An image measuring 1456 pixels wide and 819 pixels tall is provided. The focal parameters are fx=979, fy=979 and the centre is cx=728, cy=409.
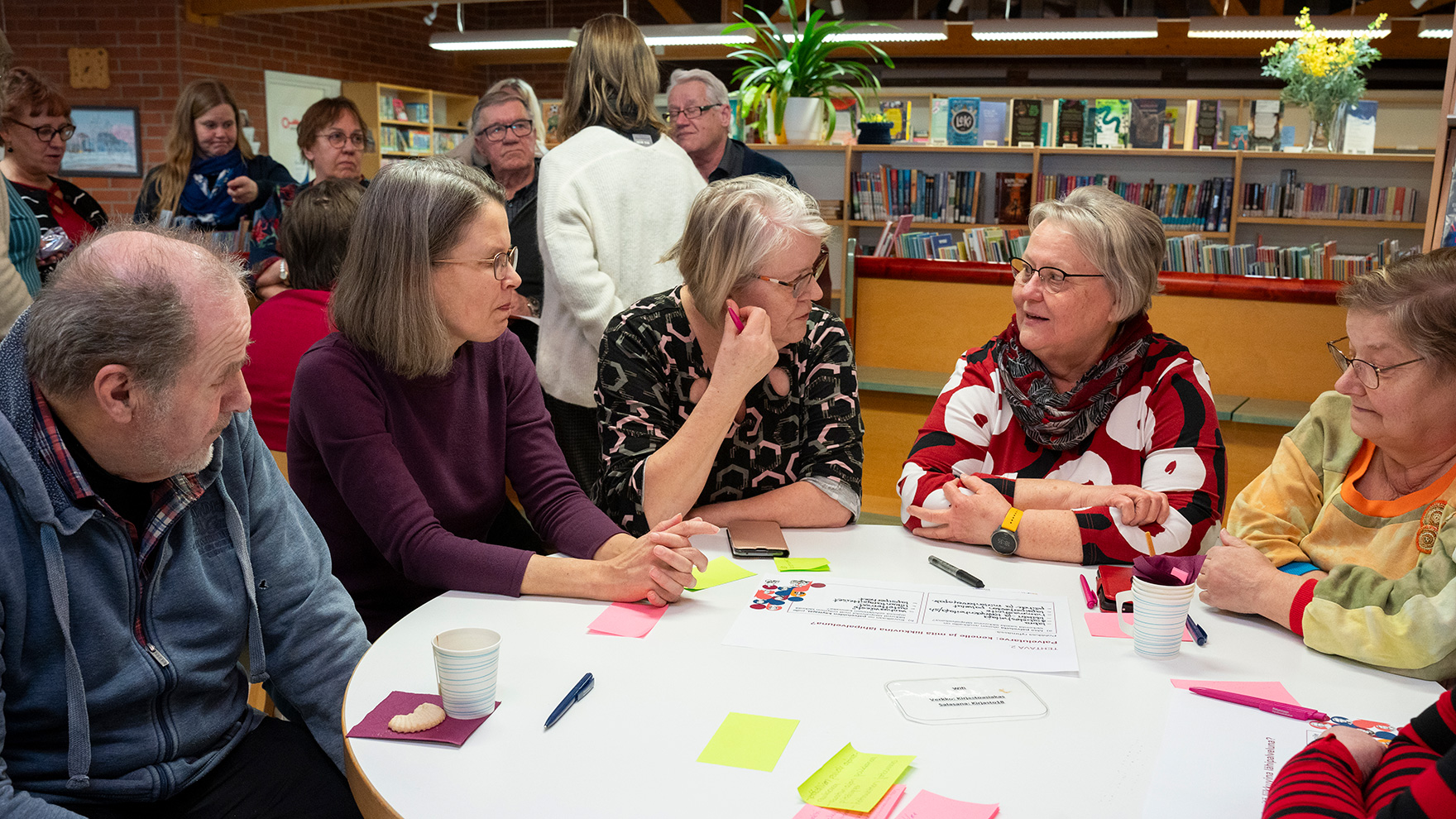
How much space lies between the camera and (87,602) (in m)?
1.16

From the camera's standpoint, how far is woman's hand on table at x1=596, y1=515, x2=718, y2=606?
1.45 m

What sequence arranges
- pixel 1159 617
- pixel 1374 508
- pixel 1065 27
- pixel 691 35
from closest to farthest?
pixel 1159 617, pixel 1374 508, pixel 1065 27, pixel 691 35

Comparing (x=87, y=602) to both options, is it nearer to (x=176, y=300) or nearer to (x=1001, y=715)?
(x=176, y=300)

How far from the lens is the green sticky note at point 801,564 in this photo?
63.1 inches

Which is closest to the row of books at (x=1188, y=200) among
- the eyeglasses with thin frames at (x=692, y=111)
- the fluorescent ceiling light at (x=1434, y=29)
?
the fluorescent ceiling light at (x=1434, y=29)

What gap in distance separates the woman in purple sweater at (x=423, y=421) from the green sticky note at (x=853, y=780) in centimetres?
52

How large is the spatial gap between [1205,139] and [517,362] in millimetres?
6547

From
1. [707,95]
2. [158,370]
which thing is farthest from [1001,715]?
[707,95]

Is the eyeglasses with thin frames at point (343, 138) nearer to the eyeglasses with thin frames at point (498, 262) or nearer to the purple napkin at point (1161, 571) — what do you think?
the eyeglasses with thin frames at point (498, 262)

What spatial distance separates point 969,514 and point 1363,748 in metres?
0.77

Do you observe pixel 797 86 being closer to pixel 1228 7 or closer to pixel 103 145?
pixel 103 145

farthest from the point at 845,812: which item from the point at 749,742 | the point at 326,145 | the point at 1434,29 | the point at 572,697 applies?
the point at 1434,29

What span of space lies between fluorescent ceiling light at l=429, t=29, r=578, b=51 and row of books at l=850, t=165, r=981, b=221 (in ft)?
13.5

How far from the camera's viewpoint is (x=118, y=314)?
3.69ft
